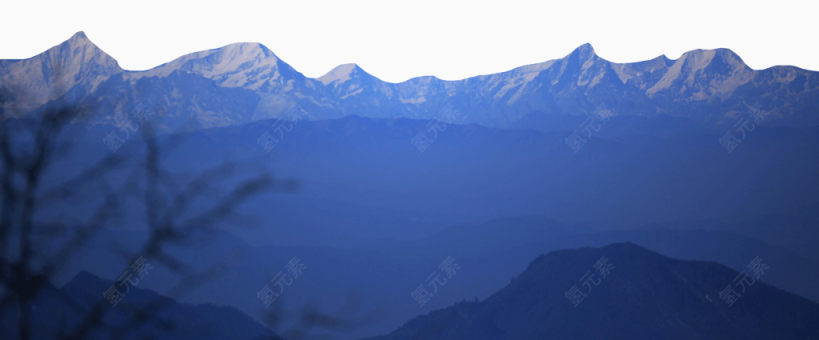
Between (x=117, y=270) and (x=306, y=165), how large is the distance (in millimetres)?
33603

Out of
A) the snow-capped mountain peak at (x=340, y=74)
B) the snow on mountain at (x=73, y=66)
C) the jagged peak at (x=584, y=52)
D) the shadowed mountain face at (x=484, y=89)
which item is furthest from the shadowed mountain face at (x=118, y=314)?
the jagged peak at (x=584, y=52)

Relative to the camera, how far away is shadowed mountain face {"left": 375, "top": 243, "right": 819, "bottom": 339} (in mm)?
36688

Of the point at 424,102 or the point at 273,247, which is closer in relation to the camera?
the point at 273,247

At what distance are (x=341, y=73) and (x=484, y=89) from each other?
2770 cm

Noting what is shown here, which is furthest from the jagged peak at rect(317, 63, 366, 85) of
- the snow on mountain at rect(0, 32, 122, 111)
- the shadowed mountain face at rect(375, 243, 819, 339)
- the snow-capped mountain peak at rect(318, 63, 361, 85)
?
the shadowed mountain face at rect(375, 243, 819, 339)

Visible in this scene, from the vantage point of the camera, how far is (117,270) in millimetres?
67812

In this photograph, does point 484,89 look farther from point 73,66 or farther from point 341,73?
point 73,66

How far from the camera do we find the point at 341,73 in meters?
116

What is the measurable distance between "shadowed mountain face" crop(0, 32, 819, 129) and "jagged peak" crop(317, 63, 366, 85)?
0.85ft

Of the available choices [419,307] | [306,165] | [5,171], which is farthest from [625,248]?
[306,165]

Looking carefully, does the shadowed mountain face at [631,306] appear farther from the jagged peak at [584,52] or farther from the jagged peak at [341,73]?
the jagged peak at [341,73]

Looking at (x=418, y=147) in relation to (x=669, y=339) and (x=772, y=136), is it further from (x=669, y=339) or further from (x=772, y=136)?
(x=669, y=339)

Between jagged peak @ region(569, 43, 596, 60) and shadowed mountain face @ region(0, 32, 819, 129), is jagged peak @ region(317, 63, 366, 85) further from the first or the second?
jagged peak @ region(569, 43, 596, 60)

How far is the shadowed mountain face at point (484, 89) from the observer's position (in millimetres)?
96812
